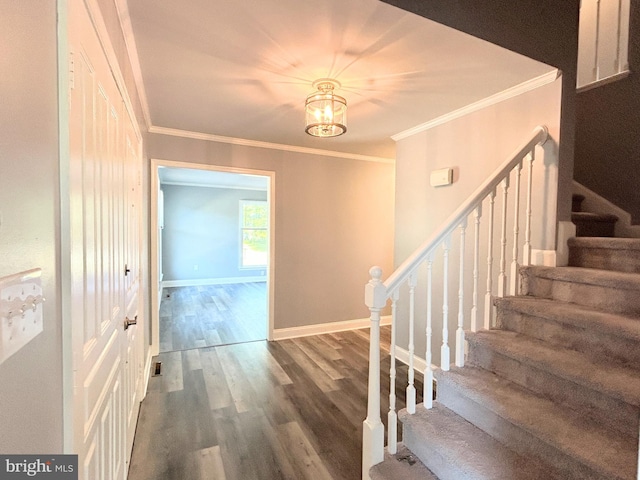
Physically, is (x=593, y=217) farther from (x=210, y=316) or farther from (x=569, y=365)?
(x=210, y=316)

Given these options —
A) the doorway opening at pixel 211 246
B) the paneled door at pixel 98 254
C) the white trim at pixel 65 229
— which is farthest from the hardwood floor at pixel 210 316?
the white trim at pixel 65 229

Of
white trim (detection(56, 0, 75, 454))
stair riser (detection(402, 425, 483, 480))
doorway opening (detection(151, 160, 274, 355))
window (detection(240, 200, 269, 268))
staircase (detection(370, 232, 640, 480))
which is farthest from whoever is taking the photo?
window (detection(240, 200, 269, 268))

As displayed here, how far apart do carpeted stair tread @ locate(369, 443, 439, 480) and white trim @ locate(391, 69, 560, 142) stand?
2.48 m

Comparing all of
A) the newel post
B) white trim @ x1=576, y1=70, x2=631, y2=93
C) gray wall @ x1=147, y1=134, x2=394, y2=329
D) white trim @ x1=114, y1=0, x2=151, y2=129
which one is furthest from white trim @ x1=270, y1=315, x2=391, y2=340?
white trim @ x1=576, y1=70, x2=631, y2=93

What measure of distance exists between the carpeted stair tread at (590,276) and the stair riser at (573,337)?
32 cm

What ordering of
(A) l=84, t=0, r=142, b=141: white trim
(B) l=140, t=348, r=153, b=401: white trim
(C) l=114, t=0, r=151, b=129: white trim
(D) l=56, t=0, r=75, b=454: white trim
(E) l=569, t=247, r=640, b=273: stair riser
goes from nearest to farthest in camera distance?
(D) l=56, t=0, r=75, b=454: white trim
(A) l=84, t=0, r=142, b=141: white trim
(C) l=114, t=0, r=151, b=129: white trim
(E) l=569, t=247, r=640, b=273: stair riser
(B) l=140, t=348, r=153, b=401: white trim

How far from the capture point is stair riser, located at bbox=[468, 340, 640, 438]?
1.21 metres

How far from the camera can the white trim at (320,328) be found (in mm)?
3822

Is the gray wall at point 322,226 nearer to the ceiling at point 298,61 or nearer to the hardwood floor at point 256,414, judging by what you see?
the hardwood floor at point 256,414

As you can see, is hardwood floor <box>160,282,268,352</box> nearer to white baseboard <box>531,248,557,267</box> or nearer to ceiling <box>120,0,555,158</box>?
ceiling <box>120,0,555,158</box>

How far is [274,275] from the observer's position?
3.77m

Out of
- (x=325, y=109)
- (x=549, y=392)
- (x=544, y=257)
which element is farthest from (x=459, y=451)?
(x=325, y=109)

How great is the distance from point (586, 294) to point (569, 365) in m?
0.57

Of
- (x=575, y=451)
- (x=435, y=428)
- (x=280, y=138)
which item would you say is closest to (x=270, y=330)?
(x=280, y=138)
